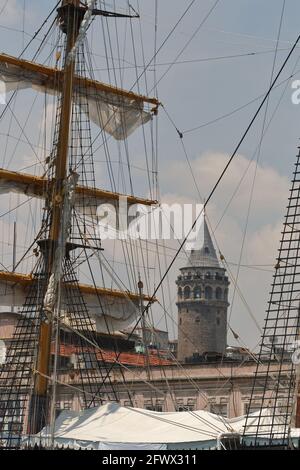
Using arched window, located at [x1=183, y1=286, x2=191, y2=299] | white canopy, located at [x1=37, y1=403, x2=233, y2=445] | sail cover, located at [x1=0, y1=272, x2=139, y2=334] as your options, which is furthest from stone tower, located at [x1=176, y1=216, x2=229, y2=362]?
white canopy, located at [x1=37, y1=403, x2=233, y2=445]

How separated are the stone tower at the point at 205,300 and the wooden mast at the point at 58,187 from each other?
104 metres

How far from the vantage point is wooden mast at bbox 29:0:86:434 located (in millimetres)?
51219

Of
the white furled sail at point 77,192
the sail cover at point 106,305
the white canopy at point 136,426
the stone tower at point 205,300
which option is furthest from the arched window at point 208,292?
the white canopy at point 136,426

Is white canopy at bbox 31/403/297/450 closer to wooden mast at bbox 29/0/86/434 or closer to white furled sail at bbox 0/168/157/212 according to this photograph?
wooden mast at bbox 29/0/86/434

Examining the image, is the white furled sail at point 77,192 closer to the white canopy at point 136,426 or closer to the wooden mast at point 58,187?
the wooden mast at point 58,187

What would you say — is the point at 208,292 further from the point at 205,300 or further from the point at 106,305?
the point at 106,305

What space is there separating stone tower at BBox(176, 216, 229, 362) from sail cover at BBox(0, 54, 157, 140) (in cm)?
10040

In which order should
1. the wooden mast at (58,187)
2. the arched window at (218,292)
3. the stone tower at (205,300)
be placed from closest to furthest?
the wooden mast at (58,187) < the stone tower at (205,300) < the arched window at (218,292)

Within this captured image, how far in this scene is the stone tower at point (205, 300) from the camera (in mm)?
165250

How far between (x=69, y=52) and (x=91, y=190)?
6984 mm

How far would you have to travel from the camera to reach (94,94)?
60406 mm

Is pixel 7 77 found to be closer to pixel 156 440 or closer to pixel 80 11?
pixel 80 11

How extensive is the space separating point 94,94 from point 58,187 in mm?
7685
